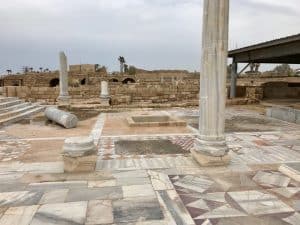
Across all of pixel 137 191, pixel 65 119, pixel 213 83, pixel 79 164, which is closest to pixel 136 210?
pixel 137 191

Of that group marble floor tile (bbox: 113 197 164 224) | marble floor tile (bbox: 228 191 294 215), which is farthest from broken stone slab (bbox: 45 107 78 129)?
marble floor tile (bbox: 228 191 294 215)

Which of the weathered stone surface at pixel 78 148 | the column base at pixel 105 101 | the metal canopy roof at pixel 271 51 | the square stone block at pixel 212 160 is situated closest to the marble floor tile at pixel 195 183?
the square stone block at pixel 212 160

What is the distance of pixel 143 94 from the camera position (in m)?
23.0

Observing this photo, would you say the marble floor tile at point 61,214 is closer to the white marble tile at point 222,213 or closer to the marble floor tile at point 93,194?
the marble floor tile at point 93,194

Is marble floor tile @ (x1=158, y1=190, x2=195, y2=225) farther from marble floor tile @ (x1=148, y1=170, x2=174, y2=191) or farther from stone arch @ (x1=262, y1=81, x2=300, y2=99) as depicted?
stone arch @ (x1=262, y1=81, x2=300, y2=99)

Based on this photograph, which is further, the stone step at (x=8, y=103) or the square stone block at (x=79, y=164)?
the stone step at (x=8, y=103)

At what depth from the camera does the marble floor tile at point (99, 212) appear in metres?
3.65

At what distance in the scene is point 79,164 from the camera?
564 centimetres

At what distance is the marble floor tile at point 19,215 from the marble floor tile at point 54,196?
0.20m

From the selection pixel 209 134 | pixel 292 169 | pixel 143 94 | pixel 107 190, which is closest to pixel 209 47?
pixel 209 134

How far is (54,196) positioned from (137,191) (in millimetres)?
1212

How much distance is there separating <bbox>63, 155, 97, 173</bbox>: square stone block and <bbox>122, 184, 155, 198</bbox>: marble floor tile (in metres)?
1.17

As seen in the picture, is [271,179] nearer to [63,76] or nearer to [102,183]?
[102,183]

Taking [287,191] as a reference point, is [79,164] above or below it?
above
